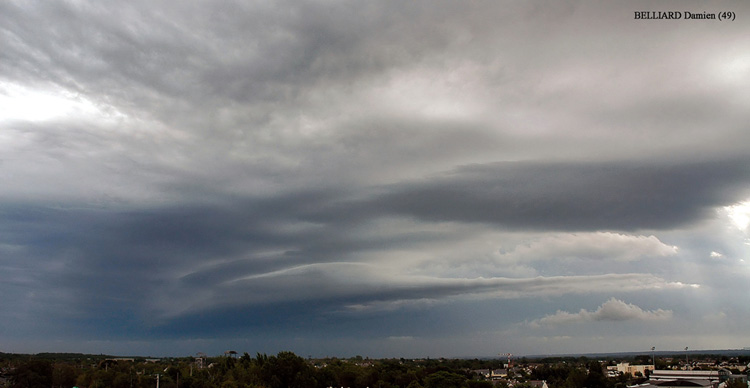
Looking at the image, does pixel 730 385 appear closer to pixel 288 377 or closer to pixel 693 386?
pixel 693 386

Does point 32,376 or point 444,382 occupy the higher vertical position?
point 32,376

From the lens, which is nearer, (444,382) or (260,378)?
(444,382)

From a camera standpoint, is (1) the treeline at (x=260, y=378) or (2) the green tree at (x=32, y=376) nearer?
(1) the treeline at (x=260, y=378)

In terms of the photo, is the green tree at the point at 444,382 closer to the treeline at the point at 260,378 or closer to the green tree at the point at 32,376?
the treeline at the point at 260,378

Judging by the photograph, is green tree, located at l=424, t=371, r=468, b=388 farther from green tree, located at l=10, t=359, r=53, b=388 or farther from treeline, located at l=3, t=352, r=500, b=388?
green tree, located at l=10, t=359, r=53, b=388

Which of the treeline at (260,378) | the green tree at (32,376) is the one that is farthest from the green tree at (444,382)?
the green tree at (32,376)

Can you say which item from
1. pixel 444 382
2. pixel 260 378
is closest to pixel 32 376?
pixel 260 378

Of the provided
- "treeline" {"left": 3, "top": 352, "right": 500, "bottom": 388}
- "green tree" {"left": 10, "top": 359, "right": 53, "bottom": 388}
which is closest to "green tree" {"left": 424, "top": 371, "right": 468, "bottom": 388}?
"treeline" {"left": 3, "top": 352, "right": 500, "bottom": 388}

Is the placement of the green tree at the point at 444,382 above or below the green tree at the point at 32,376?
below

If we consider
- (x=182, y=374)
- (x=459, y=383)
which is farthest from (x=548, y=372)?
(x=182, y=374)

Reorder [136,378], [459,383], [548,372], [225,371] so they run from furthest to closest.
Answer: [548,372] → [225,371] → [136,378] → [459,383]

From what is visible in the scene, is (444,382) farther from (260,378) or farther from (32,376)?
(32,376)
